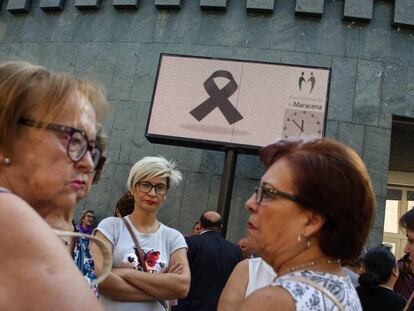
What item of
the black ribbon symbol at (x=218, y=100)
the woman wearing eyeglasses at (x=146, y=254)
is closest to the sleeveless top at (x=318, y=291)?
the woman wearing eyeglasses at (x=146, y=254)

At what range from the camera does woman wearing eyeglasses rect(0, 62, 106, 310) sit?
0.87 m

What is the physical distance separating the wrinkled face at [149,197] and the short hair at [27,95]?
1789mm

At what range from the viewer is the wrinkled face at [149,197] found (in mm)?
3006

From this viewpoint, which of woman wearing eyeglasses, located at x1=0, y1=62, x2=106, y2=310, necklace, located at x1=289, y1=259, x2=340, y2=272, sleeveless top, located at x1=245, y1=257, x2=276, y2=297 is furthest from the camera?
sleeveless top, located at x1=245, y1=257, x2=276, y2=297

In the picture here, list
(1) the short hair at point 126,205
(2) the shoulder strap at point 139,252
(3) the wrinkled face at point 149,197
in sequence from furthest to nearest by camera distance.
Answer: (1) the short hair at point 126,205 → (3) the wrinkled face at point 149,197 → (2) the shoulder strap at point 139,252

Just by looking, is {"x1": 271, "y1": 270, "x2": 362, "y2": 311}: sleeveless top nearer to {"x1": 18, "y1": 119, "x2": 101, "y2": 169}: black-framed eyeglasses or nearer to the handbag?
{"x1": 18, "y1": 119, "x2": 101, "y2": 169}: black-framed eyeglasses

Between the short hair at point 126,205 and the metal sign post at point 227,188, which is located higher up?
the metal sign post at point 227,188

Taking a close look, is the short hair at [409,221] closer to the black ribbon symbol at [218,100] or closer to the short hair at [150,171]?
the short hair at [150,171]

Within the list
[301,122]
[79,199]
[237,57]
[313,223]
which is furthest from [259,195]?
[237,57]

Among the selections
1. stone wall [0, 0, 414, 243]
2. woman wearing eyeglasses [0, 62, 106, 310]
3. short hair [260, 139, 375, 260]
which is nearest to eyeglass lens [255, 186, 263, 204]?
short hair [260, 139, 375, 260]

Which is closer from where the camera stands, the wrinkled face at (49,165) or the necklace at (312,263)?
the wrinkled face at (49,165)

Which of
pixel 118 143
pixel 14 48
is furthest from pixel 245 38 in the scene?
pixel 14 48

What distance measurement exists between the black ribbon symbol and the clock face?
0.92 metres

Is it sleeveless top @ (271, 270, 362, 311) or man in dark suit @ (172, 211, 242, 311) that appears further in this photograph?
man in dark suit @ (172, 211, 242, 311)
